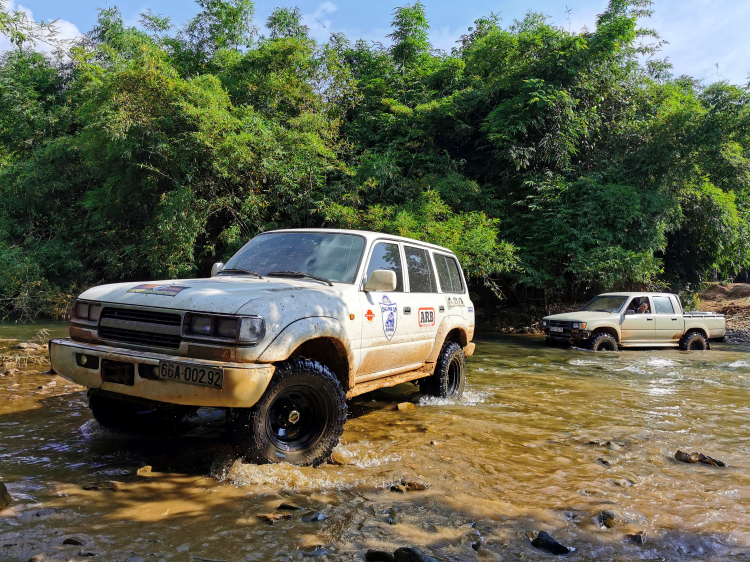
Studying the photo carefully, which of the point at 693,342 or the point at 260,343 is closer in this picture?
the point at 260,343

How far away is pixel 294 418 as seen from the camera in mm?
3938

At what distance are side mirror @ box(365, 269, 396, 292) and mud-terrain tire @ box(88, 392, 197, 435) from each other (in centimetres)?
192

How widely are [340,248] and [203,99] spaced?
451 inches

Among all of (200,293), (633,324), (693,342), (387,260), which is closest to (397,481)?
(200,293)

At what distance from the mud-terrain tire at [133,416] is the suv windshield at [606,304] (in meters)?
11.5

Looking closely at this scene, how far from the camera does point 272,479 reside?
352 centimetres

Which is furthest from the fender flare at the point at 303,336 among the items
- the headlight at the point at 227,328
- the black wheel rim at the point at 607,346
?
the black wheel rim at the point at 607,346

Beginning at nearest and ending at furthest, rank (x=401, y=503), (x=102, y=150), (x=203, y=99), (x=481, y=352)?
(x=401, y=503), (x=481, y=352), (x=203, y=99), (x=102, y=150)

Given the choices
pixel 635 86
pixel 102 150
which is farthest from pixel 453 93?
pixel 102 150

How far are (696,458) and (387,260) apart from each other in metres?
3.33

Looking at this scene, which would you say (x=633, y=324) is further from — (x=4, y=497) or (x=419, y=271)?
(x=4, y=497)

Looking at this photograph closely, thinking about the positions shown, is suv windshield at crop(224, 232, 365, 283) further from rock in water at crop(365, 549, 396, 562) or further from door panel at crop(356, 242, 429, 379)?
rock in water at crop(365, 549, 396, 562)

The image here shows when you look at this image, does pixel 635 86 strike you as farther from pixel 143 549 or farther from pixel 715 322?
pixel 143 549

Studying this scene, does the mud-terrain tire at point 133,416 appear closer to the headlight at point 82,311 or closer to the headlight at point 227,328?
the headlight at point 82,311
